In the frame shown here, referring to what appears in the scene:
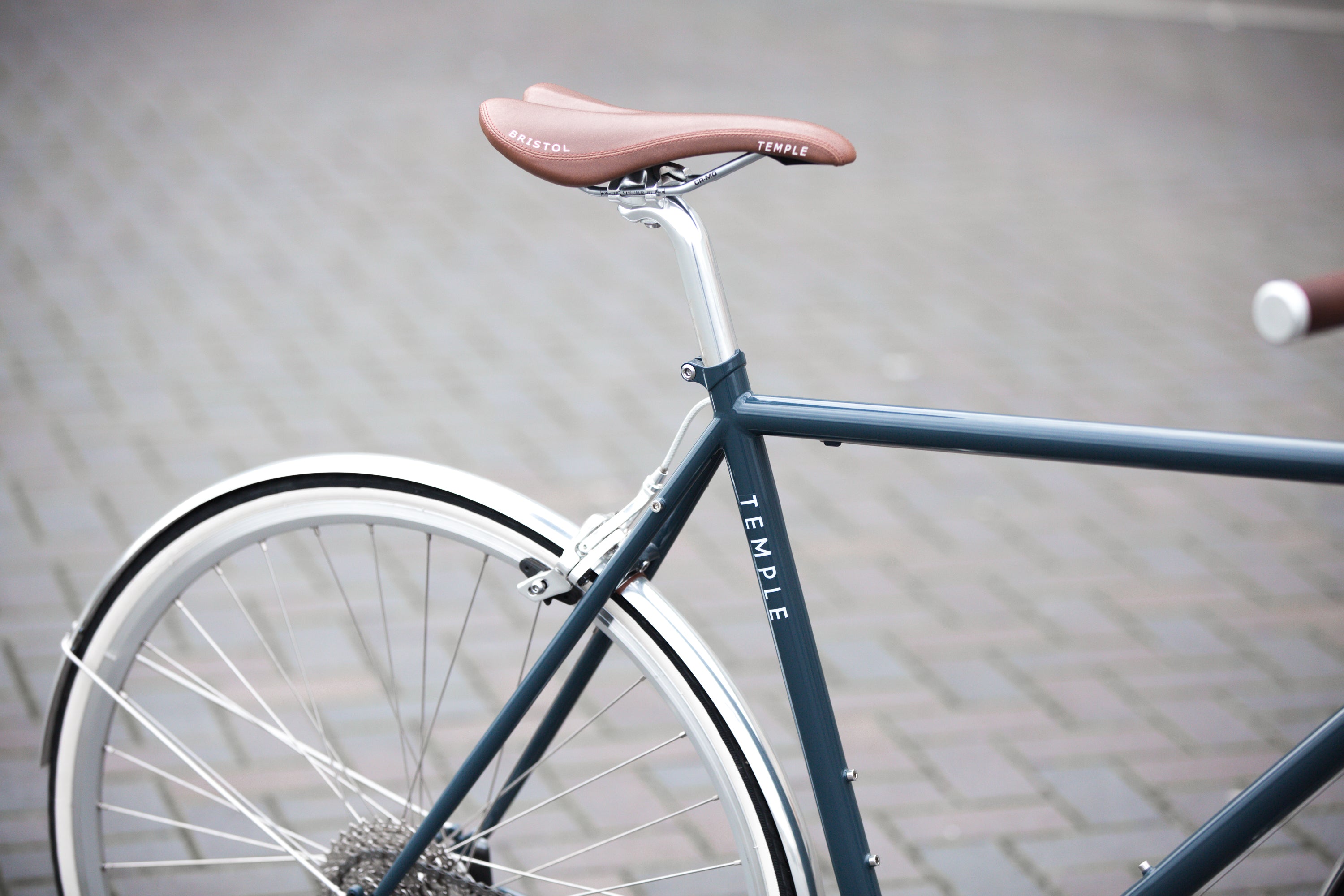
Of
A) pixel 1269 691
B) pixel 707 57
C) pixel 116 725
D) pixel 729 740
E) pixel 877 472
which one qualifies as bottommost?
pixel 729 740

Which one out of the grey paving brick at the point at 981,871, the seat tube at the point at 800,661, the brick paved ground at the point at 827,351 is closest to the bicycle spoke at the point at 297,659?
the seat tube at the point at 800,661

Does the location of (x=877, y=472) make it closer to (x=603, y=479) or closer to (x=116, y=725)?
(x=603, y=479)

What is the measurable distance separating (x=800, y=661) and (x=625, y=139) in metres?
0.66

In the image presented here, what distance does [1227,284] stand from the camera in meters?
5.54

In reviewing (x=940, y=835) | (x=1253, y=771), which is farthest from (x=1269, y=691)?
(x=940, y=835)

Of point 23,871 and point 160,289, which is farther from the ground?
point 160,289

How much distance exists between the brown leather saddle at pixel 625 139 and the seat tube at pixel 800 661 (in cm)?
33

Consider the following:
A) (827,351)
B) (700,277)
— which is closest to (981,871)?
(700,277)

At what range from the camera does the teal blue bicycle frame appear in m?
1.30

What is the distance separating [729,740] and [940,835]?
1242 mm

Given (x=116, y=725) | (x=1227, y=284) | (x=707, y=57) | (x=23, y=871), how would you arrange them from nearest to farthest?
1. (x=23, y=871)
2. (x=116, y=725)
3. (x=1227, y=284)
4. (x=707, y=57)

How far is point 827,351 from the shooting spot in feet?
15.6

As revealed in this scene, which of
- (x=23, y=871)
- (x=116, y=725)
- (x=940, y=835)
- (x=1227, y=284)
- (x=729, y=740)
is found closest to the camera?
(x=729, y=740)

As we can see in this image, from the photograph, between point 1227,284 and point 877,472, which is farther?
point 1227,284
